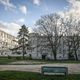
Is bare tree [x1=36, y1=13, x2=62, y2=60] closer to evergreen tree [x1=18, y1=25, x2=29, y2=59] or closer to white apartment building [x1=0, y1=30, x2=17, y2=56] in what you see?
evergreen tree [x1=18, y1=25, x2=29, y2=59]

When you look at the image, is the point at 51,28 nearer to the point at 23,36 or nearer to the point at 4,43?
the point at 23,36

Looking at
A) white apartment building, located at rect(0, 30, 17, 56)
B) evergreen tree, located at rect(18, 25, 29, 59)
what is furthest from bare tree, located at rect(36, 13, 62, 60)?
white apartment building, located at rect(0, 30, 17, 56)

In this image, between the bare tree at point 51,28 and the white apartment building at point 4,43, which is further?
the white apartment building at point 4,43

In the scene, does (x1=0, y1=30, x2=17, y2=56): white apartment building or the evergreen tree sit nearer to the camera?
the evergreen tree

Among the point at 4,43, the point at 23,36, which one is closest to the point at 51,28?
the point at 23,36

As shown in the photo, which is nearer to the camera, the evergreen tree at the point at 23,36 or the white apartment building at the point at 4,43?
the evergreen tree at the point at 23,36

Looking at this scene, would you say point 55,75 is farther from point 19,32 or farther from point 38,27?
point 19,32

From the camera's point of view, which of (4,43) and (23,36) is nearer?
(23,36)

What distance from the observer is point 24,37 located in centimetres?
8700

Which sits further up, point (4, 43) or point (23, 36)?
point (4, 43)

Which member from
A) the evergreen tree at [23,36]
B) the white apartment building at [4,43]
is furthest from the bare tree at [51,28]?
the white apartment building at [4,43]

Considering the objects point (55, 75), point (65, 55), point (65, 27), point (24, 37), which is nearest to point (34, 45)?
point (24, 37)

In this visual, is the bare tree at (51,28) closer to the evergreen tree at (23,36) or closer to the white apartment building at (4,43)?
the evergreen tree at (23,36)

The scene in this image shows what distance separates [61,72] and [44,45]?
57.2 meters
